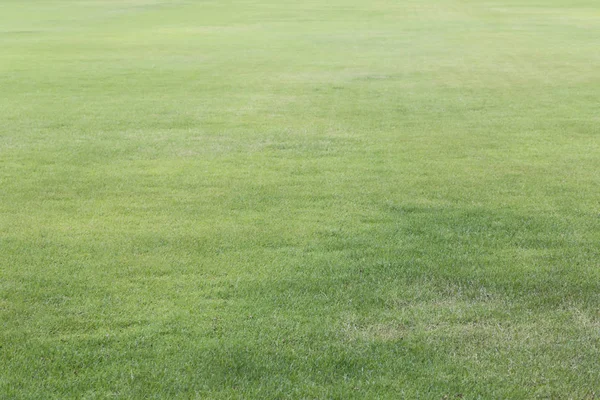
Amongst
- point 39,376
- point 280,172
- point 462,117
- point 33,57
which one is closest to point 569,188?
point 280,172

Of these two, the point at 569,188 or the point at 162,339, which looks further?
the point at 569,188

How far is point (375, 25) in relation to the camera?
29.5m

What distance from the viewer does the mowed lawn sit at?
4543mm

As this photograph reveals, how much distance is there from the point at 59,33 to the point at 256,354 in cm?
2445

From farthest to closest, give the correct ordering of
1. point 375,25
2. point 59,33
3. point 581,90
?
point 375,25, point 59,33, point 581,90

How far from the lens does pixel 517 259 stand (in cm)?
605

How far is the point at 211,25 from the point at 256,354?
87.4 ft

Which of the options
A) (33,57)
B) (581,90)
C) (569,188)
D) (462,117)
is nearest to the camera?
(569,188)

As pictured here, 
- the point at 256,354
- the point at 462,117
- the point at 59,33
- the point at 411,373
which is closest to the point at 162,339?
the point at 256,354

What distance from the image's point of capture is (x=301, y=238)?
6.59 meters

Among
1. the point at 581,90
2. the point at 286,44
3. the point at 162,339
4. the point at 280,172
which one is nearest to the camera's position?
the point at 162,339

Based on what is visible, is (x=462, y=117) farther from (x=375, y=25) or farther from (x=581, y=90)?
(x=375, y=25)

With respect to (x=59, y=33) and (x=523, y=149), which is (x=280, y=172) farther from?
(x=59, y=33)

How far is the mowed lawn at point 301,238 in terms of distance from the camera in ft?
14.9
